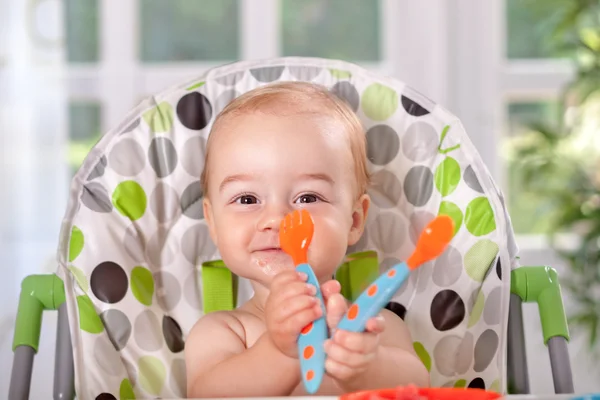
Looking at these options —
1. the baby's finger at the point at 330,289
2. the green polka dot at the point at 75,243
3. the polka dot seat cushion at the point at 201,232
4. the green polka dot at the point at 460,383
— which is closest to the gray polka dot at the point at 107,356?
the polka dot seat cushion at the point at 201,232

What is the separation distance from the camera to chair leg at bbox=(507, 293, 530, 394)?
1.07m

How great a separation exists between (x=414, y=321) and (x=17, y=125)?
1234 mm

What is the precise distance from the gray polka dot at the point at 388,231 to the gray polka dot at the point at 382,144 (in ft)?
0.27

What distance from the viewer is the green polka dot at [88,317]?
1017 millimetres

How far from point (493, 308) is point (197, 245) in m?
0.42

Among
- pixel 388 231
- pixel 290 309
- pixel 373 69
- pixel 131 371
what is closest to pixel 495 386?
pixel 388 231

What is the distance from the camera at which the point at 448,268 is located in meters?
1.10

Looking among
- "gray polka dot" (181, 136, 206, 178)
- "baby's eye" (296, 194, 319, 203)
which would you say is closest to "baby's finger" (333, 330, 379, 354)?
"baby's eye" (296, 194, 319, 203)

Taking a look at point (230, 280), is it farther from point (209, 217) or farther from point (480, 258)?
point (480, 258)

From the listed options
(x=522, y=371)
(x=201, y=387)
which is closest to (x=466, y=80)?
(x=522, y=371)

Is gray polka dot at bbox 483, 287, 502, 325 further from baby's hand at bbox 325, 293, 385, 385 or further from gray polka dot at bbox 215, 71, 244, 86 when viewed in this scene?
gray polka dot at bbox 215, 71, 244, 86

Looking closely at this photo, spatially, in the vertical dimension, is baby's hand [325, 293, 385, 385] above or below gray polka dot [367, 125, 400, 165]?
below

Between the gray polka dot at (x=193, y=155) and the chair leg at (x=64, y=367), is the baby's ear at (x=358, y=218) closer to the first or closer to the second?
the gray polka dot at (x=193, y=155)

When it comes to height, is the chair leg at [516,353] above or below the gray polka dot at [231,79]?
below
